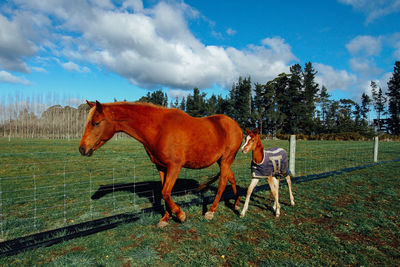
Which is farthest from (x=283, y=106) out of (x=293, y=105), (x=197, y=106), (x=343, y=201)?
(x=343, y=201)

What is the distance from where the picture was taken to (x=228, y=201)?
5.87 meters

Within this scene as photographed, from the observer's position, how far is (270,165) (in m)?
4.86

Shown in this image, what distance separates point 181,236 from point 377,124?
336 feet

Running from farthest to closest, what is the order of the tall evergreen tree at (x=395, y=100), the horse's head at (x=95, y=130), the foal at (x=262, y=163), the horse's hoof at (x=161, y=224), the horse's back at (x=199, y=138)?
the tall evergreen tree at (x=395, y=100) < the foal at (x=262, y=163) < the horse's hoof at (x=161, y=224) < the horse's back at (x=199, y=138) < the horse's head at (x=95, y=130)

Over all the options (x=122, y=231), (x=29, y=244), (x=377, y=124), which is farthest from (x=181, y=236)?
(x=377, y=124)

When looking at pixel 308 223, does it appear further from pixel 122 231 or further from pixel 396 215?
pixel 122 231

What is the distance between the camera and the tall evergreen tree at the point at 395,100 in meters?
69.5

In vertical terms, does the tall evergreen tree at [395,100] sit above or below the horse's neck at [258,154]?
above

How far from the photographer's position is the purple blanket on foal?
4816 mm

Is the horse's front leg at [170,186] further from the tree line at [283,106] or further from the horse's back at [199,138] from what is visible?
the tree line at [283,106]

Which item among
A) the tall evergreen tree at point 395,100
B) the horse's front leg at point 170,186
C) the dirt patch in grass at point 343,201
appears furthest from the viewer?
the tall evergreen tree at point 395,100

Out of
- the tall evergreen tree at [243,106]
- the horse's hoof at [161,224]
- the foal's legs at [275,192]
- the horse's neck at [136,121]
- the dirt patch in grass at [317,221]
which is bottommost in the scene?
the dirt patch in grass at [317,221]

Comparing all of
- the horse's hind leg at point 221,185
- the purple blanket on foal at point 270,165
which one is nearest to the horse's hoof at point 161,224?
the horse's hind leg at point 221,185

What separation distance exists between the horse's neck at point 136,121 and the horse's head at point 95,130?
23 cm
